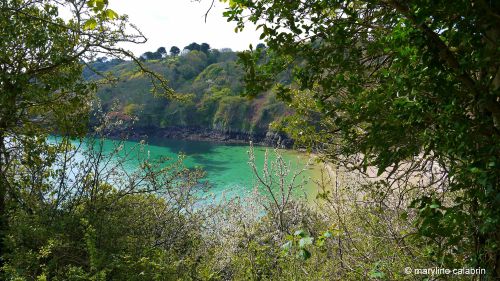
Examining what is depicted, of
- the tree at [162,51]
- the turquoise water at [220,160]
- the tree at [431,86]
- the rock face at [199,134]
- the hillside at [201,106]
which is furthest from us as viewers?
the tree at [162,51]

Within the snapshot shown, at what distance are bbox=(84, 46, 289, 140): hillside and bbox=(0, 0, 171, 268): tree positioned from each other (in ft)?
169

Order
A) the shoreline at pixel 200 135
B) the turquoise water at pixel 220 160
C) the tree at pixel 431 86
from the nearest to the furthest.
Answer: the tree at pixel 431 86 < the turquoise water at pixel 220 160 < the shoreline at pixel 200 135

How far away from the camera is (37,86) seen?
3986 mm

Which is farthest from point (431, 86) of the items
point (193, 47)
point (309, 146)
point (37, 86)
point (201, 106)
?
point (193, 47)

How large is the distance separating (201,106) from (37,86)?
63.6 metres

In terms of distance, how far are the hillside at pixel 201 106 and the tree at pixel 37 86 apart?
51.5 m

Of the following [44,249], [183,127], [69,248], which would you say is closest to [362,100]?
[44,249]

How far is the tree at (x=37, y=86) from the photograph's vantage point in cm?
396

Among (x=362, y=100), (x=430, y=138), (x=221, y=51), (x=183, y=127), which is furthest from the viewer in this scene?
(x=221, y=51)

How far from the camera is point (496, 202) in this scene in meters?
1.75

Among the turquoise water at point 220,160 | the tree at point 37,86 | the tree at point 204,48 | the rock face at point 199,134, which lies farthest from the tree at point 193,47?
the tree at point 37,86

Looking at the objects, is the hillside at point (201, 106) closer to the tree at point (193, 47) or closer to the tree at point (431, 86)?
the tree at point (193, 47)

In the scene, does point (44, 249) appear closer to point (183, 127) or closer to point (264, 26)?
point (264, 26)

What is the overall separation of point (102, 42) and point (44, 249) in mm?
2446
